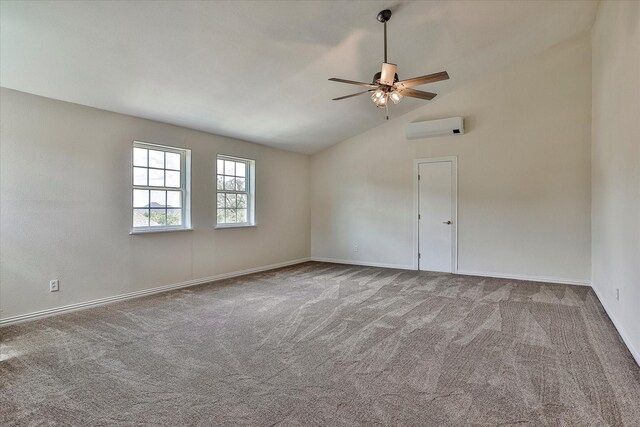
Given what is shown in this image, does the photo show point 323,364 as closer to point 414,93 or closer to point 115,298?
point 414,93

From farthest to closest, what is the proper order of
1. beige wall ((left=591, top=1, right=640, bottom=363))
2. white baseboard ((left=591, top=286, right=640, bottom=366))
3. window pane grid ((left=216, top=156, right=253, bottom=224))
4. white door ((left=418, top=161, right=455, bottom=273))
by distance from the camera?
white door ((left=418, top=161, right=455, bottom=273))
window pane grid ((left=216, top=156, right=253, bottom=224))
beige wall ((left=591, top=1, right=640, bottom=363))
white baseboard ((left=591, top=286, right=640, bottom=366))

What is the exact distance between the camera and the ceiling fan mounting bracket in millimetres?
3442

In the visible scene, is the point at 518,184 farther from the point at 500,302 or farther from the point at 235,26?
the point at 235,26

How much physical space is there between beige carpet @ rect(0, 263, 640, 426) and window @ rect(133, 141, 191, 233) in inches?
45.8

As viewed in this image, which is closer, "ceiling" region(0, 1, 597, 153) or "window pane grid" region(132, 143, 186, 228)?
"ceiling" region(0, 1, 597, 153)

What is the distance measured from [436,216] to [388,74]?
3.60 metres

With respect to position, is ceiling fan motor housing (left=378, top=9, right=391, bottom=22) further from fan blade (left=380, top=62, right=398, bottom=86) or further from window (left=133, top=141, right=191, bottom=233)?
window (left=133, top=141, right=191, bottom=233)

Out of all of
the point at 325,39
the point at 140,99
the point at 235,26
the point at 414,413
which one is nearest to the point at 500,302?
the point at 414,413

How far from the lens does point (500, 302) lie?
4277 millimetres

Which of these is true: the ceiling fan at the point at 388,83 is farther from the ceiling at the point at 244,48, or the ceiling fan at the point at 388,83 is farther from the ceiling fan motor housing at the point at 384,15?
the ceiling at the point at 244,48

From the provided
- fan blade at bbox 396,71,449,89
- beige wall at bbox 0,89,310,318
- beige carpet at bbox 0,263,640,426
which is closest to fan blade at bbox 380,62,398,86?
fan blade at bbox 396,71,449,89

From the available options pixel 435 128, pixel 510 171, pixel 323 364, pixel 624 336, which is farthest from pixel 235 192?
pixel 624 336

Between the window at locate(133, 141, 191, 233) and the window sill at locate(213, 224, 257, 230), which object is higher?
the window at locate(133, 141, 191, 233)

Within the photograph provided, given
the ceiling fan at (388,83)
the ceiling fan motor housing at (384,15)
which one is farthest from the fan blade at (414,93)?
the ceiling fan motor housing at (384,15)
